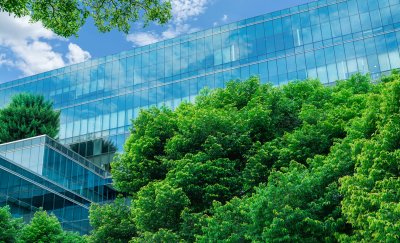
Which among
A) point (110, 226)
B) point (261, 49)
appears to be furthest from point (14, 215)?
point (261, 49)

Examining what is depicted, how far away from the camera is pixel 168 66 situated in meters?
61.4

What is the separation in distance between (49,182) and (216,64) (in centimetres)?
2413

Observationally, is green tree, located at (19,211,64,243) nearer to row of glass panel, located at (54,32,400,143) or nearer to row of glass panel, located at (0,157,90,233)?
row of glass panel, located at (0,157,90,233)

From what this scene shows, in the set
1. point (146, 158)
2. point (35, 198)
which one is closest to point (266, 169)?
point (146, 158)

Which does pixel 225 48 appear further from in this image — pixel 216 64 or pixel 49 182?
pixel 49 182

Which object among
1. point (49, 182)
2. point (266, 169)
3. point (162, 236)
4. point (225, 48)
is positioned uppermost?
point (225, 48)

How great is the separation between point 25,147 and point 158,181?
21.2m

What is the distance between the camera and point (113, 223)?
2758 centimetres

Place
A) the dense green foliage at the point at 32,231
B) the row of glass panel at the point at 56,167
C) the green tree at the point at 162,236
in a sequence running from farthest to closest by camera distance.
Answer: the row of glass panel at the point at 56,167, the dense green foliage at the point at 32,231, the green tree at the point at 162,236

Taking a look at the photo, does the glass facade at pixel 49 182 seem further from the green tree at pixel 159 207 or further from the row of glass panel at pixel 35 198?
the green tree at pixel 159 207

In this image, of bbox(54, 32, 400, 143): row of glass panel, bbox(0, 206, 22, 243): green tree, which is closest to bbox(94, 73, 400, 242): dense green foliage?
bbox(0, 206, 22, 243): green tree

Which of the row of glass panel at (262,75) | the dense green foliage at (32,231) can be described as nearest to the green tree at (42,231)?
the dense green foliage at (32,231)

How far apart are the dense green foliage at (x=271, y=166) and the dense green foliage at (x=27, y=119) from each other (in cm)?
3156

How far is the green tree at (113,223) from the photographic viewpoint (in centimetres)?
2709
